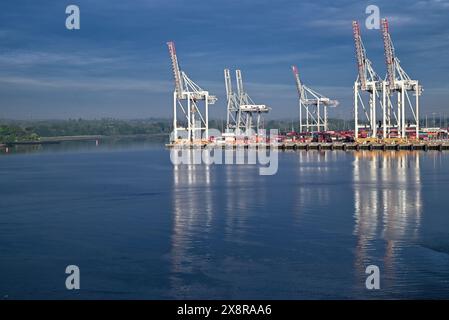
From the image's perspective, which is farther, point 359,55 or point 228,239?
point 359,55

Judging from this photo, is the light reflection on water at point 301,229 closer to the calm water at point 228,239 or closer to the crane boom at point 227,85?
the calm water at point 228,239

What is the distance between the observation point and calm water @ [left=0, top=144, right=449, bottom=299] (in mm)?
10266

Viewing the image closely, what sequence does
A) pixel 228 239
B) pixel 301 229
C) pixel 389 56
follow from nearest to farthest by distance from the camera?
pixel 228 239
pixel 301 229
pixel 389 56

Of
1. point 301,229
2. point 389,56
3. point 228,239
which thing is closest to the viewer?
point 228,239

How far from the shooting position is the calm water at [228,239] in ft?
33.7

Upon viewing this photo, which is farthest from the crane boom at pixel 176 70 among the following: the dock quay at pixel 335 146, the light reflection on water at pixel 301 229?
the light reflection on water at pixel 301 229

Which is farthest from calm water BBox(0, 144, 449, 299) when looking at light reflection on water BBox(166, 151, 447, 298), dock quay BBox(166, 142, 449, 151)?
dock quay BBox(166, 142, 449, 151)

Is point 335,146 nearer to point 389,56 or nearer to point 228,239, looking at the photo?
point 389,56

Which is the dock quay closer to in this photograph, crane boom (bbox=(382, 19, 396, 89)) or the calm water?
crane boom (bbox=(382, 19, 396, 89))

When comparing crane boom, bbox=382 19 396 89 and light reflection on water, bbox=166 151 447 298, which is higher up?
crane boom, bbox=382 19 396 89

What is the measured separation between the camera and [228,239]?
13.9 meters

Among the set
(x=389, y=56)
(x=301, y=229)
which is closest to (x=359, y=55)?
(x=389, y=56)
